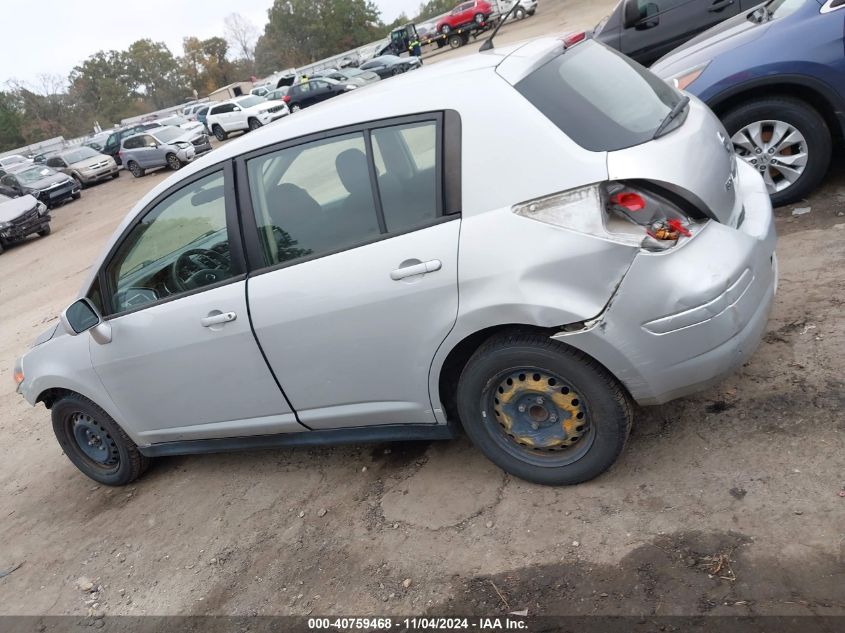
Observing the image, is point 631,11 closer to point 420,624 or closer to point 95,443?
point 95,443

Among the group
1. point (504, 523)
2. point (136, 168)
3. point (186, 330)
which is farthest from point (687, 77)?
point (136, 168)

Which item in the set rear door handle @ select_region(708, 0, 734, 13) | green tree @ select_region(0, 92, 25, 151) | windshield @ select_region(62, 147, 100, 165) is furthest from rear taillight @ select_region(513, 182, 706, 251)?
green tree @ select_region(0, 92, 25, 151)

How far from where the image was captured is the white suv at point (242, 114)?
2882 cm

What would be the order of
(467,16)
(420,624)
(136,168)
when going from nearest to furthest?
(420,624)
(136,168)
(467,16)

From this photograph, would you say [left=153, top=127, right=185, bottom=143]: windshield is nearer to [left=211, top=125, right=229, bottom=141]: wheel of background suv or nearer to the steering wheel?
[left=211, top=125, right=229, bottom=141]: wheel of background suv

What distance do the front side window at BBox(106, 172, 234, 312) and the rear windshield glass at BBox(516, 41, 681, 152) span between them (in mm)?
1667

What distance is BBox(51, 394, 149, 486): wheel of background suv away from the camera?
14.1 feet

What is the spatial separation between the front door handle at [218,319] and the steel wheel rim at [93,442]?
1487 millimetres

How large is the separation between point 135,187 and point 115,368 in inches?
925

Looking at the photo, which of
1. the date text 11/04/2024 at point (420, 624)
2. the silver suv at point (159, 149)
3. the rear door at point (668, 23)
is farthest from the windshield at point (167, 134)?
the date text 11/04/2024 at point (420, 624)

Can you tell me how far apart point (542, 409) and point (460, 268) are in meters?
0.73

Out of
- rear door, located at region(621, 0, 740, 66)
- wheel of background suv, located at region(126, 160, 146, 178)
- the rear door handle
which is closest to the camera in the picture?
the rear door handle

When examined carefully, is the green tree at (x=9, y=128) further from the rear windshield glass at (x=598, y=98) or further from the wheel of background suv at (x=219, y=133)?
the rear windshield glass at (x=598, y=98)

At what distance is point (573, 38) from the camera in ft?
11.3
